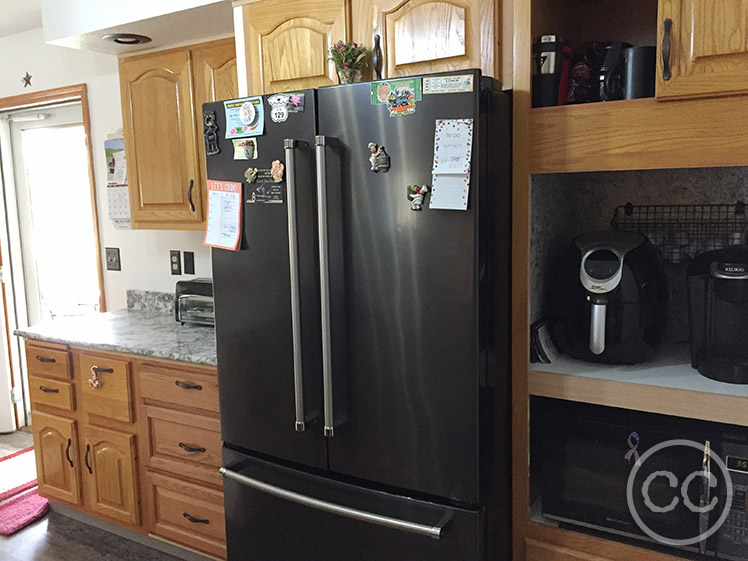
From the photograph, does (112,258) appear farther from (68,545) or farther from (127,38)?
(68,545)

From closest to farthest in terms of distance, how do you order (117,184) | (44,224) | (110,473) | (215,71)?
(215,71) < (110,473) < (117,184) < (44,224)

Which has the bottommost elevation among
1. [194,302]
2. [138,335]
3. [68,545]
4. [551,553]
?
[68,545]

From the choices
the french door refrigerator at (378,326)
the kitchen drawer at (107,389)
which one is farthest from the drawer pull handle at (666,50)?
the kitchen drawer at (107,389)

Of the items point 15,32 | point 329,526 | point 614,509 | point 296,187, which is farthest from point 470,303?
point 15,32

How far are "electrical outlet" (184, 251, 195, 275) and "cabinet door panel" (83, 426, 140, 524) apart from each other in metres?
0.84

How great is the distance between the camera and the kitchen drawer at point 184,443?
2334 millimetres

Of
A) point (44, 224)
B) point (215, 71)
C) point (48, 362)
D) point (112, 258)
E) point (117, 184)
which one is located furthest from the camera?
point (44, 224)

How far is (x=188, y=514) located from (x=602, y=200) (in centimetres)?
192

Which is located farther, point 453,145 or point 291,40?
point 291,40

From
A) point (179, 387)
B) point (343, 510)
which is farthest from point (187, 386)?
point (343, 510)

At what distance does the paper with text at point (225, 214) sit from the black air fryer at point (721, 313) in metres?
1.24

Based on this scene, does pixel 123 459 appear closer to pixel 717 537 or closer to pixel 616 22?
pixel 717 537

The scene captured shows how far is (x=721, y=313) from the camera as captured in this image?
151cm

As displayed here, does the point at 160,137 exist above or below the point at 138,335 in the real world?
above
